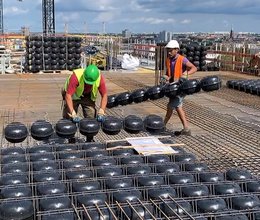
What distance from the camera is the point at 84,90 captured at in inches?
307

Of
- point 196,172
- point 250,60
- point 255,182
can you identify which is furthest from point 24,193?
point 250,60

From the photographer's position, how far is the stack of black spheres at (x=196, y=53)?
951 inches

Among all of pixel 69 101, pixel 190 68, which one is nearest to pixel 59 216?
pixel 69 101

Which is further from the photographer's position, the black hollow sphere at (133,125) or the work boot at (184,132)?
the work boot at (184,132)

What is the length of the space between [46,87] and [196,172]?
1288cm

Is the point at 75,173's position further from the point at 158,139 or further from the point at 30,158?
the point at 158,139

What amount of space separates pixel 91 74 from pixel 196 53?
704 inches

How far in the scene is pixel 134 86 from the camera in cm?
1816

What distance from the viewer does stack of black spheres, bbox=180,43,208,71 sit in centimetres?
2415

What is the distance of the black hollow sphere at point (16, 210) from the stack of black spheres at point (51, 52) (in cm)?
2025

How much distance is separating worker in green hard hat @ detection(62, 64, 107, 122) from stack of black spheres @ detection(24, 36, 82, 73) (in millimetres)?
16666

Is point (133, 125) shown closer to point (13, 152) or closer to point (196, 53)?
point (13, 152)

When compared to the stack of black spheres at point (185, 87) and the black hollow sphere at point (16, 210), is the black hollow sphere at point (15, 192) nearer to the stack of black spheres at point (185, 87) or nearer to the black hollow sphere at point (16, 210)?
the black hollow sphere at point (16, 210)

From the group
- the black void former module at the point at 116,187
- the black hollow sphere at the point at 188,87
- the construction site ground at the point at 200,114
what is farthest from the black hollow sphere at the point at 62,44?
the black void former module at the point at 116,187
